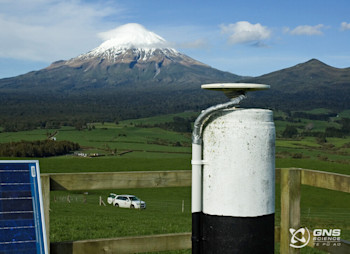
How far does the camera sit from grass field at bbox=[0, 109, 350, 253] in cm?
1108

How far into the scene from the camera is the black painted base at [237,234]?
4.27 m

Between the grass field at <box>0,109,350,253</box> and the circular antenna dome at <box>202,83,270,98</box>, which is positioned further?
the grass field at <box>0,109,350,253</box>

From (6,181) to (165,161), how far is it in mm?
57757

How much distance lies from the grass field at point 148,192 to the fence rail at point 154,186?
324 centimetres

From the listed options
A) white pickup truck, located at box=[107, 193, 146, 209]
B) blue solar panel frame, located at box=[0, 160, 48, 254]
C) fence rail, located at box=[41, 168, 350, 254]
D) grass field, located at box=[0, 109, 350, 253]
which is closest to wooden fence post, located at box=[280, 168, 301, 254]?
fence rail, located at box=[41, 168, 350, 254]

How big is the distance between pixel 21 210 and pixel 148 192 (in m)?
42.0

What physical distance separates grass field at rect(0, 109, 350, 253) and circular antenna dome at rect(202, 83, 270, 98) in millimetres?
4875

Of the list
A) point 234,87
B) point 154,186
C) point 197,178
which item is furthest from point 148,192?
point 234,87

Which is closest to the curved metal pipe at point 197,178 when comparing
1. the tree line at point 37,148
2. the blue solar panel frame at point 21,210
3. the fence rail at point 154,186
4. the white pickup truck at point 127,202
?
the fence rail at point 154,186

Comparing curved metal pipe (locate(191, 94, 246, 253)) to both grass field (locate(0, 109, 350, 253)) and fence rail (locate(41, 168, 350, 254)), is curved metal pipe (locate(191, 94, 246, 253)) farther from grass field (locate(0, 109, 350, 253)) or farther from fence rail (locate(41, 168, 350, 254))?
grass field (locate(0, 109, 350, 253))

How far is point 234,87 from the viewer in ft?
14.8

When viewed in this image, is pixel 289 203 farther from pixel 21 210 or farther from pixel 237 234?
pixel 21 210

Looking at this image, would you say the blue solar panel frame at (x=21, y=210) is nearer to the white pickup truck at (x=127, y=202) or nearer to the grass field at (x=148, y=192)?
the grass field at (x=148, y=192)

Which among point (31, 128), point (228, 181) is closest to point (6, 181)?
point (228, 181)
